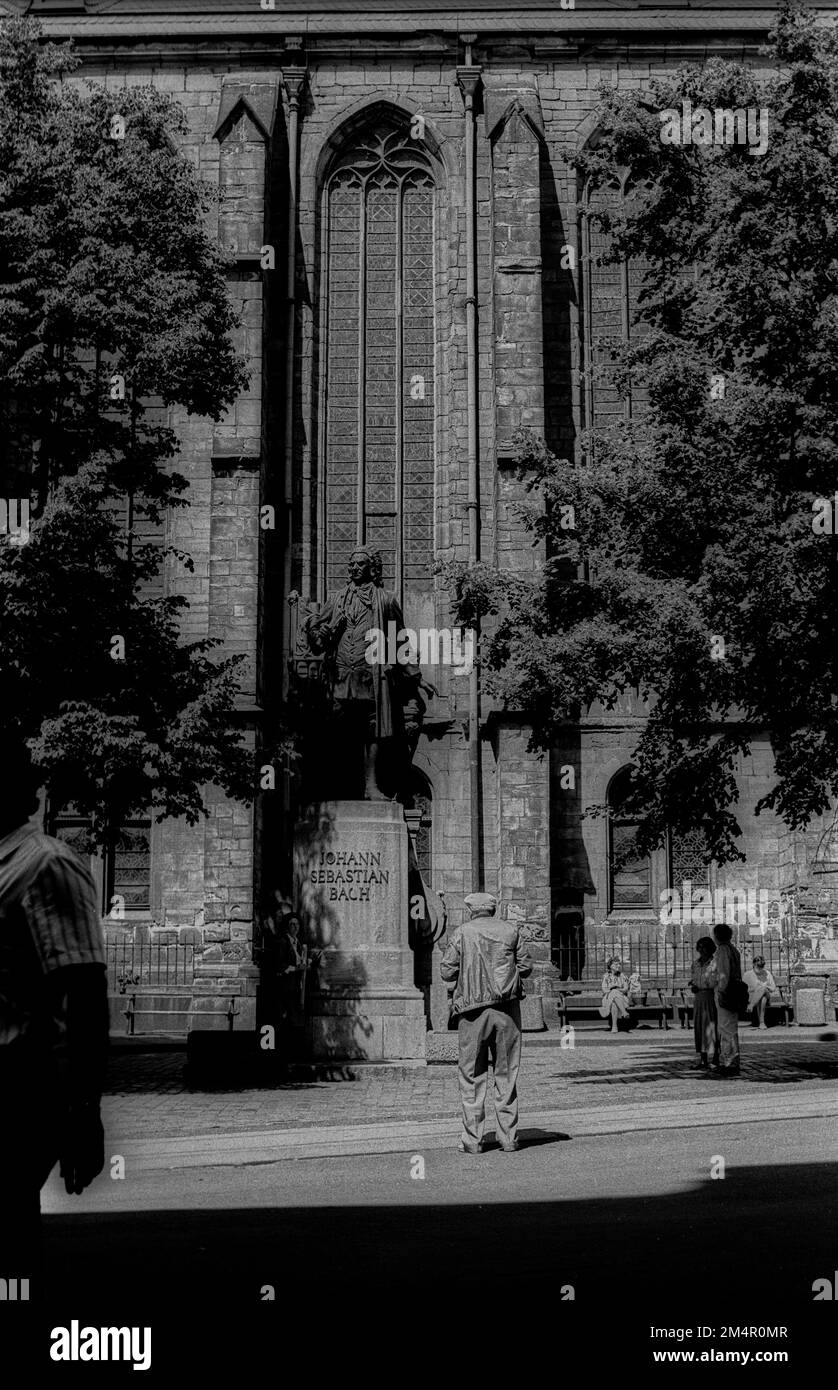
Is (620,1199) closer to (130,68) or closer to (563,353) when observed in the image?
(563,353)

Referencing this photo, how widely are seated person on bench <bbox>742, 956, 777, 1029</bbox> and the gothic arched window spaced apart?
9866 millimetres

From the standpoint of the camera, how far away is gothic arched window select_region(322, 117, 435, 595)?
103 ft

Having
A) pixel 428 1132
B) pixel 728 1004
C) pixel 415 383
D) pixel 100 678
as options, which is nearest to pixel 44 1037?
pixel 428 1132

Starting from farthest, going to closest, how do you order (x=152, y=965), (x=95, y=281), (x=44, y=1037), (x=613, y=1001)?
(x=152, y=965) → (x=613, y=1001) → (x=95, y=281) → (x=44, y=1037)

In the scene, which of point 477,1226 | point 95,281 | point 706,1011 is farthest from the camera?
point 706,1011

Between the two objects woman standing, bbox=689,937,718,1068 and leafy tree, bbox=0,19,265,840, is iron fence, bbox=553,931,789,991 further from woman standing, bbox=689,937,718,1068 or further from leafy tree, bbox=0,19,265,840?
leafy tree, bbox=0,19,265,840

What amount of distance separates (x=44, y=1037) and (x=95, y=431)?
12.7 metres

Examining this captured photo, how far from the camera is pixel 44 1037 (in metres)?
3.61

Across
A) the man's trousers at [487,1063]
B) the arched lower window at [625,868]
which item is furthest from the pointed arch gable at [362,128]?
the man's trousers at [487,1063]

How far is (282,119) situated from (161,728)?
68.0 ft

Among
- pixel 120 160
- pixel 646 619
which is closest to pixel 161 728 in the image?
pixel 646 619

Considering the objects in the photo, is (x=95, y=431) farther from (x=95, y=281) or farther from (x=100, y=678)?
(x=100, y=678)

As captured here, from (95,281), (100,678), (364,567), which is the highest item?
(95,281)

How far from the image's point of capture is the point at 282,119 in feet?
105
